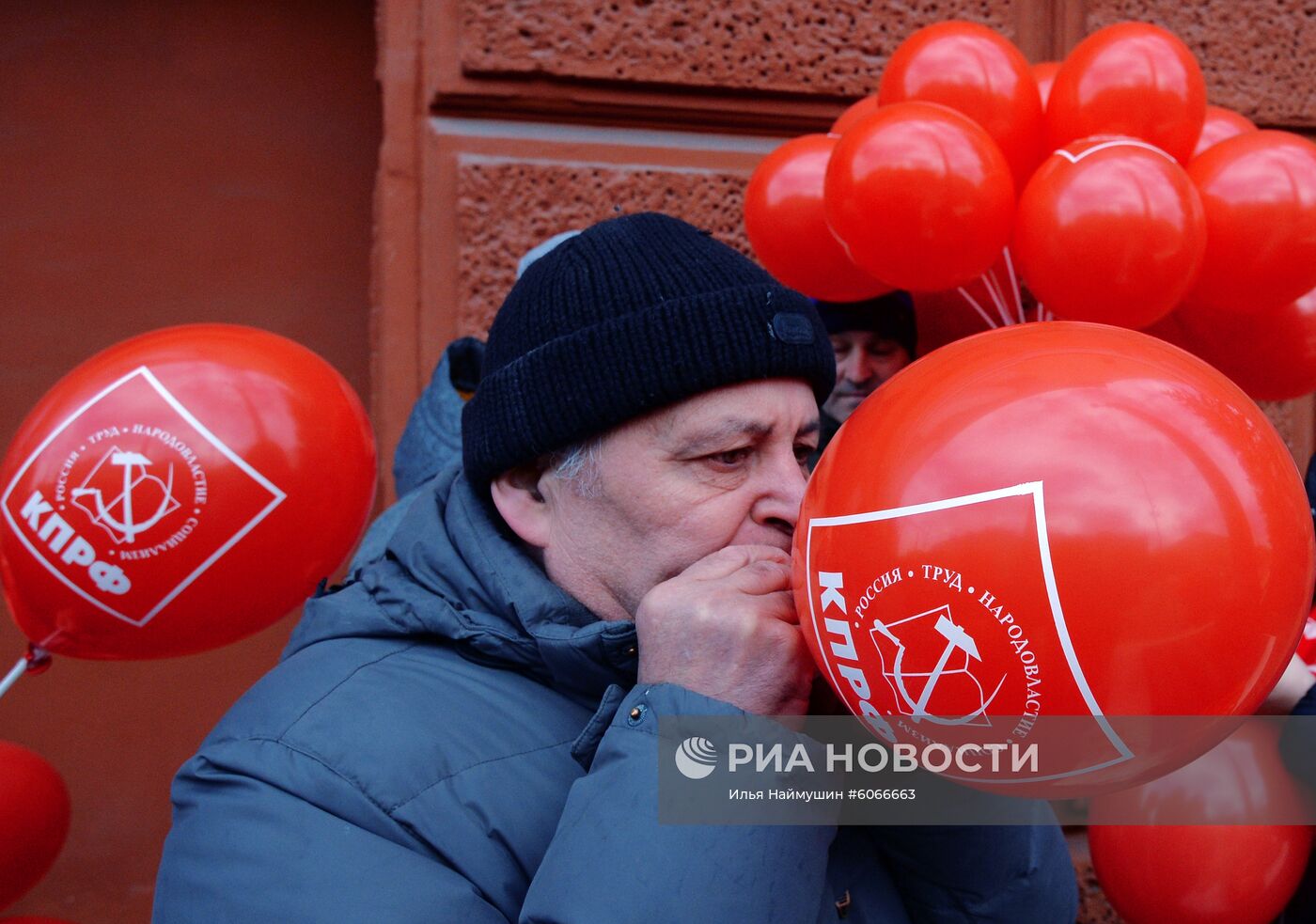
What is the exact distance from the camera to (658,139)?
3.05 m

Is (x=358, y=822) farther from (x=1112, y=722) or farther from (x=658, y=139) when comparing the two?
(x=658, y=139)

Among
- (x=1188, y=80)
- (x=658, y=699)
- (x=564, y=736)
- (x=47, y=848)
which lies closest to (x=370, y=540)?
(x=47, y=848)

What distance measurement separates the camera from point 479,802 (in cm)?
116

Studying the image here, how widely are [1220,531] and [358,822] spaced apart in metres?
0.82

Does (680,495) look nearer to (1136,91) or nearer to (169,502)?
(169,502)

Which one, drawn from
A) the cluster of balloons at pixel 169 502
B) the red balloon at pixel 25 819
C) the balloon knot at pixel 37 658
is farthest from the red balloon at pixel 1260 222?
the red balloon at pixel 25 819

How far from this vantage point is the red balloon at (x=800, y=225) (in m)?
2.04

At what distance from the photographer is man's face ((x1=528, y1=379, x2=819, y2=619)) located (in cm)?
133

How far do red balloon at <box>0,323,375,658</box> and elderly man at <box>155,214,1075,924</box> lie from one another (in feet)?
0.88

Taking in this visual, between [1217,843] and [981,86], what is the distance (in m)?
1.26

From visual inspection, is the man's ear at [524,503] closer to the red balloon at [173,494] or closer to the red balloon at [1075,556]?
the red balloon at [173,494]

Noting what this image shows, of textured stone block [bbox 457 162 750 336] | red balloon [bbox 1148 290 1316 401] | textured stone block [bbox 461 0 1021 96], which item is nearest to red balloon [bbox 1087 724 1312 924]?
red balloon [bbox 1148 290 1316 401]

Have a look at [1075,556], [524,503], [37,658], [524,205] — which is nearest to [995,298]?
[524,503]

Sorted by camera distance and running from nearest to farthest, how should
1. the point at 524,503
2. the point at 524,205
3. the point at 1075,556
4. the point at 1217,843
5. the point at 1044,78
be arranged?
the point at 1075,556
the point at 524,503
the point at 1217,843
the point at 1044,78
the point at 524,205
